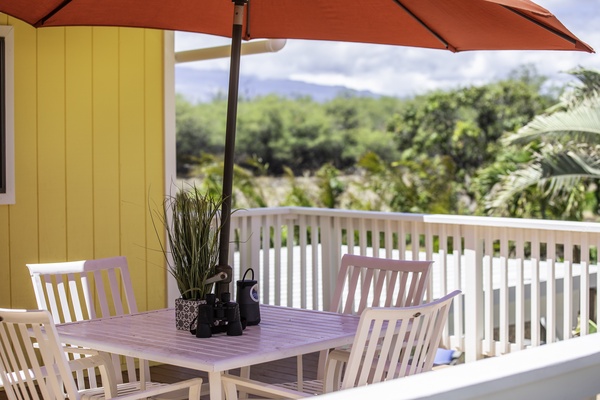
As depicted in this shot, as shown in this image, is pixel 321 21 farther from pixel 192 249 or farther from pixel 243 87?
pixel 243 87

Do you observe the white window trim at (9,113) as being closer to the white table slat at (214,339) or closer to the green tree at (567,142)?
the white table slat at (214,339)

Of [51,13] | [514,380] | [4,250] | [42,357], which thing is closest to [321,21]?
[51,13]

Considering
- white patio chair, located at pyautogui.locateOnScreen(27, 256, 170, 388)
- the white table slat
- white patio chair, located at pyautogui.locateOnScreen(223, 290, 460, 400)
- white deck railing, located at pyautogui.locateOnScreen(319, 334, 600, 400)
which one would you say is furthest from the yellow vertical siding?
white deck railing, located at pyautogui.locateOnScreen(319, 334, 600, 400)

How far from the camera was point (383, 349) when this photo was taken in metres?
2.74

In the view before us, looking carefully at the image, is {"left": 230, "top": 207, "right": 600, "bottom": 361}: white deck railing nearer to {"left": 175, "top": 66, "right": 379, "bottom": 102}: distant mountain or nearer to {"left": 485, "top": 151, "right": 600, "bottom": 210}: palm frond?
{"left": 485, "top": 151, "right": 600, "bottom": 210}: palm frond

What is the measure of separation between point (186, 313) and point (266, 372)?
217 centimetres

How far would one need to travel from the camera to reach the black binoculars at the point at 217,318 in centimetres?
314

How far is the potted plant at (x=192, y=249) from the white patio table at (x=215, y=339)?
0.38ft

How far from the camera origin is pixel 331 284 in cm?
599

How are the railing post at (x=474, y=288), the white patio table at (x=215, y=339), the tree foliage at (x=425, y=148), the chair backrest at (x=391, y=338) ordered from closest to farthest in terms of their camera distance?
the chair backrest at (x=391, y=338) < the white patio table at (x=215, y=339) < the railing post at (x=474, y=288) < the tree foliage at (x=425, y=148)

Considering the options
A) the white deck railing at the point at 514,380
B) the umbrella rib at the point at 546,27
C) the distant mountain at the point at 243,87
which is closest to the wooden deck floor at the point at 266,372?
the umbrella rib at the point at 546,27

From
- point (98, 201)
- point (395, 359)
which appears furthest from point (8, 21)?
point (395, 359)

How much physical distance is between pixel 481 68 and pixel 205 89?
397 inches

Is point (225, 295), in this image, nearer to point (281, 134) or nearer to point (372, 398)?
point (372, 398)
